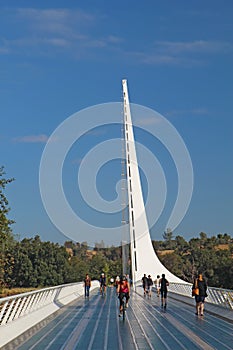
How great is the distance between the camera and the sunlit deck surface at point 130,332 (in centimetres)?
1427

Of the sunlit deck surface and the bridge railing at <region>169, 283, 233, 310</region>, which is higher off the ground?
the bridge railing at <region>169, 283, 233, 310</region>

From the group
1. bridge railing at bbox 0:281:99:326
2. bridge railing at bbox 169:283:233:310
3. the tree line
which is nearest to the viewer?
bridge railing at bbox 0:281:99:326

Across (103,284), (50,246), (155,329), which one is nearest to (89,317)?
(155,329)

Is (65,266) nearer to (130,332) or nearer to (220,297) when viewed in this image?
(220,297)

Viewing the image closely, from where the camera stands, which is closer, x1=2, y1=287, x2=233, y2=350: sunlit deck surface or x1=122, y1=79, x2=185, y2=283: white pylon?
x1=2, y1=287, x2=233, y2=350: sunlit deck surface

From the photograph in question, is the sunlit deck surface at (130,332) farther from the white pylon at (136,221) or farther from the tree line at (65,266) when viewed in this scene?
the tree line at (65,266)

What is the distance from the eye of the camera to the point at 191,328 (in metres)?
18.3

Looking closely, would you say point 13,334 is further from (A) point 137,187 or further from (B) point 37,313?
(A) point 137,187

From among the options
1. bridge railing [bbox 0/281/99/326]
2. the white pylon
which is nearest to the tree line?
the white pylon

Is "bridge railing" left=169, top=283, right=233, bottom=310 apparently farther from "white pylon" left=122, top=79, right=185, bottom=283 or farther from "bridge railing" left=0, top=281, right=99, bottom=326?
"white pylon" left=122, top=79, right=185, bottom=283

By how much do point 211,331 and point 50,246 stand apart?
283 feet

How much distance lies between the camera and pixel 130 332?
17109 millimetres

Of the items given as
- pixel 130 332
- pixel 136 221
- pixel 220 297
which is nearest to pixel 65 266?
pixel 136 221

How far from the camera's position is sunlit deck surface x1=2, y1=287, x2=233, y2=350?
14266 millimetres
